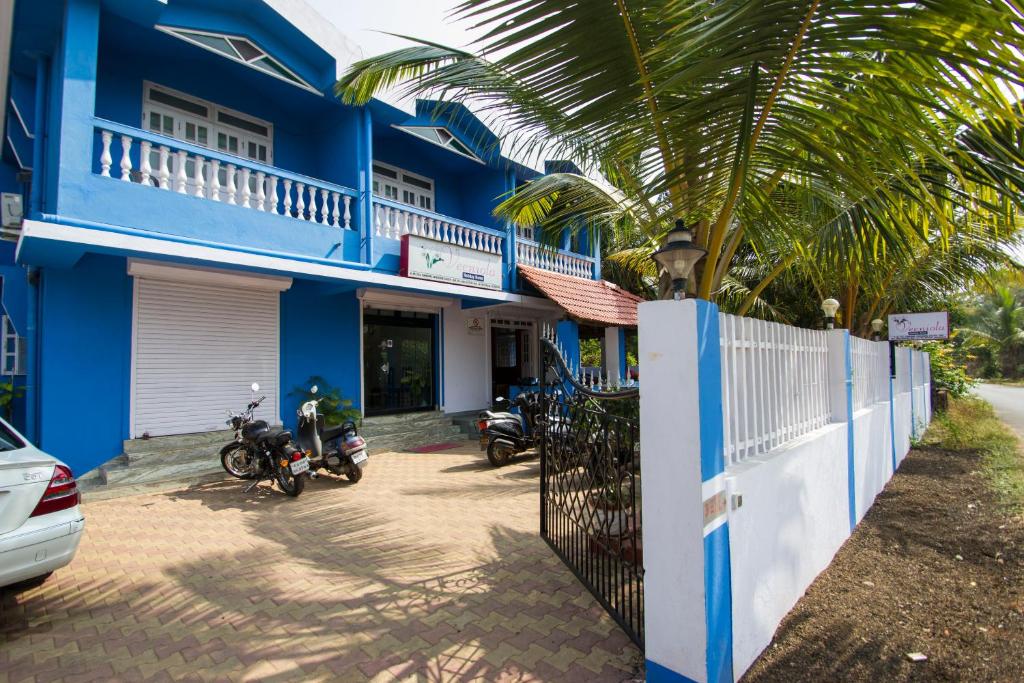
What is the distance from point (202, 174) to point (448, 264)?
12.7ft

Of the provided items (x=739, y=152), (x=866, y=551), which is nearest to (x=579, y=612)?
(x=866, y=551)

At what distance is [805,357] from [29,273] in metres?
9.16

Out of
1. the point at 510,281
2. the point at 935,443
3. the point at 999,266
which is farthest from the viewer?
the point at 510,281

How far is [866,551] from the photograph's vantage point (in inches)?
156

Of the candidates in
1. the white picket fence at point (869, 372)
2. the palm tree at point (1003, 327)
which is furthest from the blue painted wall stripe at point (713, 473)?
the palm tree at point (1003, 327)

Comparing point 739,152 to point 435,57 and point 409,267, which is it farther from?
point 409,267

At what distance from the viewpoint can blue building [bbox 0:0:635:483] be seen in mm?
5879

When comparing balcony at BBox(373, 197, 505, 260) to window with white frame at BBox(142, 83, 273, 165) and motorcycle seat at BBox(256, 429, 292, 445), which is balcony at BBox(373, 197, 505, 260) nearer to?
window with white frame at BBox(142, 83, 273, 165)

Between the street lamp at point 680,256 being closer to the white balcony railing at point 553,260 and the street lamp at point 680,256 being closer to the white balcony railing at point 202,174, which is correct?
the white balcony railing at point 202,174

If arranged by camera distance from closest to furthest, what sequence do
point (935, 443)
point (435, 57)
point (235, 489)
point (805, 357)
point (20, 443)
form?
point (20, 443)
point (805, 357)
point (435, 57)
point (235, 489)
point (935, 443)

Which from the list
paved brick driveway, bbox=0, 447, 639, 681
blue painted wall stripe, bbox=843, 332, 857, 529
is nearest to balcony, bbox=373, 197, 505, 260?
paved brick driveway, bbox=0, 447, 639, 681

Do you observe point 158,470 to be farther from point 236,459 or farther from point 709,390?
point 709,390

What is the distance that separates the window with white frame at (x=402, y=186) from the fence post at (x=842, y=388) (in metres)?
8.13

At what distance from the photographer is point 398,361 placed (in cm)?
1021
